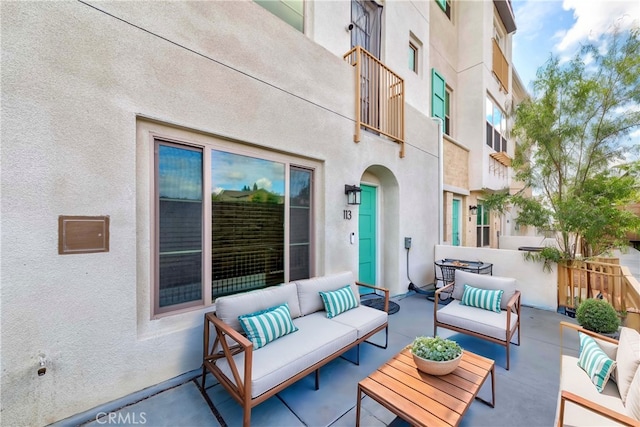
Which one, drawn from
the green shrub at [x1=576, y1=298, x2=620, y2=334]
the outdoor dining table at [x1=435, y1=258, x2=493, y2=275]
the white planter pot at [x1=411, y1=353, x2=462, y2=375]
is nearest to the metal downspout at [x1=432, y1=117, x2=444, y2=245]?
the outdoor dining table at [x1=435, y1=258, x2=493, y2=275]

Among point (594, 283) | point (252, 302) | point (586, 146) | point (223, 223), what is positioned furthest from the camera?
point (586, 146)

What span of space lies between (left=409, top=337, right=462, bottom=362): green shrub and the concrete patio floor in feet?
2.08

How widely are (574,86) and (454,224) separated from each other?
15.0ft

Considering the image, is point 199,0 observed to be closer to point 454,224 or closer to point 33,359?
point 33,359

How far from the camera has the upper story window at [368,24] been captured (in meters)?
5.80

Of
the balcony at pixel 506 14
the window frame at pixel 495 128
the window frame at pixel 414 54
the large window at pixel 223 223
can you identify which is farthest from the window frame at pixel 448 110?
the large window at pixel 223 223

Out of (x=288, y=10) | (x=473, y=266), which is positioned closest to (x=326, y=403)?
(x=473, y=266)

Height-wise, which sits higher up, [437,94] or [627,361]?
[437,94]

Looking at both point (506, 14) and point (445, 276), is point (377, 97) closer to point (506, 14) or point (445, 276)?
point (445, 276)

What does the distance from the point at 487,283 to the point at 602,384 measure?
6.41 ft

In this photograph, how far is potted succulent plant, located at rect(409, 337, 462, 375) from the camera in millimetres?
2281

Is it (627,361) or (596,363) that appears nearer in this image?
(627,361)

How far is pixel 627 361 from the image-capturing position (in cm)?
200

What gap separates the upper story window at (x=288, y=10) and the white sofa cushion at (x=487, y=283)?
5.05 metres
